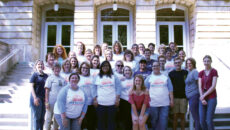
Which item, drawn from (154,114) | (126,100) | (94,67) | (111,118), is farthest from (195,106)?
(94,67)

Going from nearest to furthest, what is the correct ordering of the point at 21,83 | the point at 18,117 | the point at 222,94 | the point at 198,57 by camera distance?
the point at 18,117 < the point at 222,94 < the point at 21,83 < the point at 198,57

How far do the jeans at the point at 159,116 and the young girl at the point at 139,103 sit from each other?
327 millimetres

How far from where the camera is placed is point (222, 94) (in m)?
8.27

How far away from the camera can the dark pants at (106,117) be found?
480 centimetres

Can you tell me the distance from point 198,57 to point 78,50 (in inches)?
292

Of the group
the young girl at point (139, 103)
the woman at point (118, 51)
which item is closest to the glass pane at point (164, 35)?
the woman at point (118, 51)

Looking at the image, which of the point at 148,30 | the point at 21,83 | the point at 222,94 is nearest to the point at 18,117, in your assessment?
the point at 21,83

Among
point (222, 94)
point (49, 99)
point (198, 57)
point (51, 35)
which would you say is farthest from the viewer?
point (51, 35)

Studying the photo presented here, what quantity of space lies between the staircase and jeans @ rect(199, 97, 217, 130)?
4.34 meters

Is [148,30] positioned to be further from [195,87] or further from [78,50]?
[195,87]

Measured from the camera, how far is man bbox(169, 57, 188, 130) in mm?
5352

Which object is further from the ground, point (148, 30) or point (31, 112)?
point (148, 30)

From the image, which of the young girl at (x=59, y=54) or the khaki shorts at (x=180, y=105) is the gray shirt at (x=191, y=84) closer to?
the khaki shorts at (x=180, y=105)

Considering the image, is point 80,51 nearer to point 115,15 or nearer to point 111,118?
point 111,118
